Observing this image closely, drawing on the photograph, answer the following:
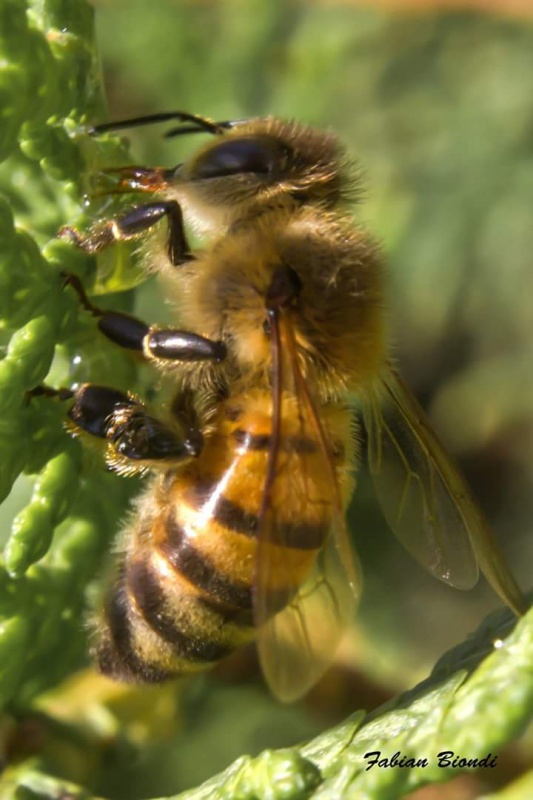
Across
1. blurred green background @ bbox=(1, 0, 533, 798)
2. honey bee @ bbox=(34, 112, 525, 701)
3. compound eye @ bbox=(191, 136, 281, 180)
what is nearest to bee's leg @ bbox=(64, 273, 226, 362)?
honey bee @ bbox=(34, 112, 525, 701)

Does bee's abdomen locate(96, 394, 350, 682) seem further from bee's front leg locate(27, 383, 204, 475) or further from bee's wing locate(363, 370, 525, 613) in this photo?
bee's wing locate(363, 370, 525, 613)

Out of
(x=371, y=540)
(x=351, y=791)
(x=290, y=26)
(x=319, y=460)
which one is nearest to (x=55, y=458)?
(x=319, y=460)

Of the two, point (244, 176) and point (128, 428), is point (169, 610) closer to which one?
point (128, 428)

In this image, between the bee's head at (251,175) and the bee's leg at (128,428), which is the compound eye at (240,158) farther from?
the bee's leg at (128,428)

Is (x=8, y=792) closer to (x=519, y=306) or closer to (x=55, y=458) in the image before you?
(x=55, y=458)

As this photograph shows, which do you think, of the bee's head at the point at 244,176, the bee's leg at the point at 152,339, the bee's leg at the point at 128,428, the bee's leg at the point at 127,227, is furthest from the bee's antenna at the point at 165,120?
the bee's leg at the point at 128,428

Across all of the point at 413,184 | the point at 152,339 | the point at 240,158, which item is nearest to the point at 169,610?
the point at 152,339

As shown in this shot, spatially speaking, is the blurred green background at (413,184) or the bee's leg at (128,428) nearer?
the bee's leg at (128,428)
